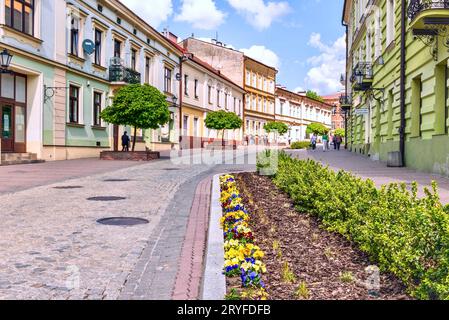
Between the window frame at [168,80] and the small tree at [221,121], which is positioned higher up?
the window frame at [168,80]

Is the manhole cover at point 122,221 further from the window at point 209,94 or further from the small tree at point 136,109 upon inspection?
the window at point 209,94

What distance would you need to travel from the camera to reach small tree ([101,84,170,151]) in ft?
71.4

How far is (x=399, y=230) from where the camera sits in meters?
3.64

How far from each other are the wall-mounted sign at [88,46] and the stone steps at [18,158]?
22.2 feet

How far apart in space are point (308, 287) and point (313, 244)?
4.54 feet

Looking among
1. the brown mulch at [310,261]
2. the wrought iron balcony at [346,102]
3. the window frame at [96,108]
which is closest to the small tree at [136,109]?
the window frame at [96,108]

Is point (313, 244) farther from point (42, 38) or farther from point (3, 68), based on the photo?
point (42, 38)

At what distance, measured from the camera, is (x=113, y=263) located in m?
4.46

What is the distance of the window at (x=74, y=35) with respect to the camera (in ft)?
73.9

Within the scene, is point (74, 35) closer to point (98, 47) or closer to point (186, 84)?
point (98, 47)

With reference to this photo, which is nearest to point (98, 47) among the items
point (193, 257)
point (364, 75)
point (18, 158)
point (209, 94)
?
point (18, 158)

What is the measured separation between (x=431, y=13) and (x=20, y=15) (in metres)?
15.7

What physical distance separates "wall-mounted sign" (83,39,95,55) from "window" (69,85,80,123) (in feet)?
6.67
